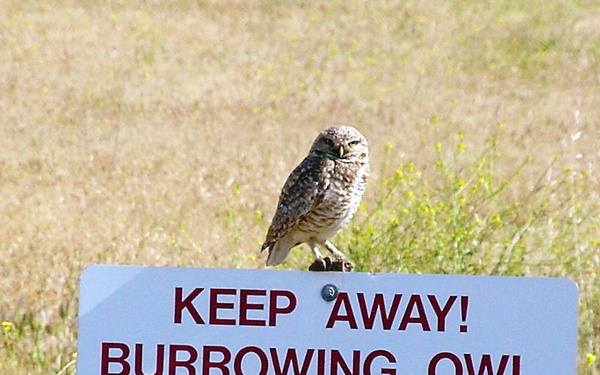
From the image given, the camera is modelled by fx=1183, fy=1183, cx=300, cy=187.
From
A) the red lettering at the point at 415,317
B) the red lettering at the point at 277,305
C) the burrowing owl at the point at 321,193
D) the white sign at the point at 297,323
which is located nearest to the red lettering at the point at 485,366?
the white sign at the point at 297,323

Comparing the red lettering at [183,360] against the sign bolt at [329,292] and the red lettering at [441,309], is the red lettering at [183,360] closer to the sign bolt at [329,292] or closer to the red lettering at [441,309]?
the sign bolt at [329,292]

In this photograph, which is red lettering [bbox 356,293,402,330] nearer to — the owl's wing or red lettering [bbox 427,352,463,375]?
red lettering [bbox 427,352,463,375]

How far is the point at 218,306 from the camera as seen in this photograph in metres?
2.49

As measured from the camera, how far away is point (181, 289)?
248cm

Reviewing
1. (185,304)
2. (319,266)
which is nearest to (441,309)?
(185,304)

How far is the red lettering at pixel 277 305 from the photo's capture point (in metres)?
2.48

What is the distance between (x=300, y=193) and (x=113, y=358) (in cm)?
185

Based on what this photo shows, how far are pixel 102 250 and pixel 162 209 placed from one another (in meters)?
1.32

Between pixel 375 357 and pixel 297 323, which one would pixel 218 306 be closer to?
pixel 297 323

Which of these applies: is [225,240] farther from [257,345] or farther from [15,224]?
[257,345]

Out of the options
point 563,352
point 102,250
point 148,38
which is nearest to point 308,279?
point 563,352

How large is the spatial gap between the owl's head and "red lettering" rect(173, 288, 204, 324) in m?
1.89

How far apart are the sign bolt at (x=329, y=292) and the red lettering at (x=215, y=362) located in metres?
0.23

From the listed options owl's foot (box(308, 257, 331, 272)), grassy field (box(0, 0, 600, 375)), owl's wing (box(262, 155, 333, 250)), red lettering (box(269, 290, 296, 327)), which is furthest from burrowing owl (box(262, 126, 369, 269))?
red lettering (box(269, 290, 296, 327))
